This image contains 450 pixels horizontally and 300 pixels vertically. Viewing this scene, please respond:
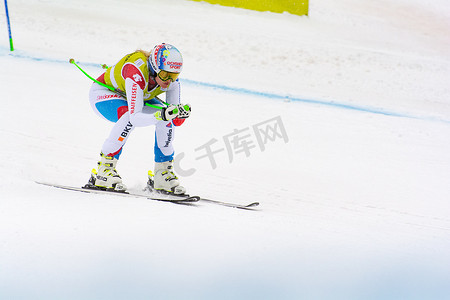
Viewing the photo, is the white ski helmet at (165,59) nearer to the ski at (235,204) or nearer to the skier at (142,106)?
the skier at (142,106)

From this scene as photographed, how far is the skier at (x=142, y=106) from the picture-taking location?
3.62 m

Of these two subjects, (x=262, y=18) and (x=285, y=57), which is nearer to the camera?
(x=285, y=57)

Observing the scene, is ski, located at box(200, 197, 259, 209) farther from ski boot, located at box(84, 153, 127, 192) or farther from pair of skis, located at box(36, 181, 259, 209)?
ski boot, located at box(84, 153, 127, 192)

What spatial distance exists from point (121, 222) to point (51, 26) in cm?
728

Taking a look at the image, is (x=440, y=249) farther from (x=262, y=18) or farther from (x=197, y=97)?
(x=262, y=18)

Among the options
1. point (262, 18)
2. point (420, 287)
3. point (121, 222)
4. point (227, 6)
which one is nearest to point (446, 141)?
point (420, 287)

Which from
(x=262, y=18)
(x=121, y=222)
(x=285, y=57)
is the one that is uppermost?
(x=262, y=18)

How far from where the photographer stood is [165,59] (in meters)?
3.60

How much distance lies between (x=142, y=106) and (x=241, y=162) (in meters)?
1.96

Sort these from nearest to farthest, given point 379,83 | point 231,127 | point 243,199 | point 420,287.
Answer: point 420,287 < point 243,199 < point 231,127 < point 379,83

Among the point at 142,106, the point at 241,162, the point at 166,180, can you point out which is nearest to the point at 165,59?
the point at 142,106

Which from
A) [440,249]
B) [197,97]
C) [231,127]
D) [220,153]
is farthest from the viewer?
[197,97]

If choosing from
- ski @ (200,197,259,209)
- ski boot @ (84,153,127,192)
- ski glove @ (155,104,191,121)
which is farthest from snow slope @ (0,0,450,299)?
ski glove @ (155,104,191,121)

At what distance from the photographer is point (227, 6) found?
11.9 metres
